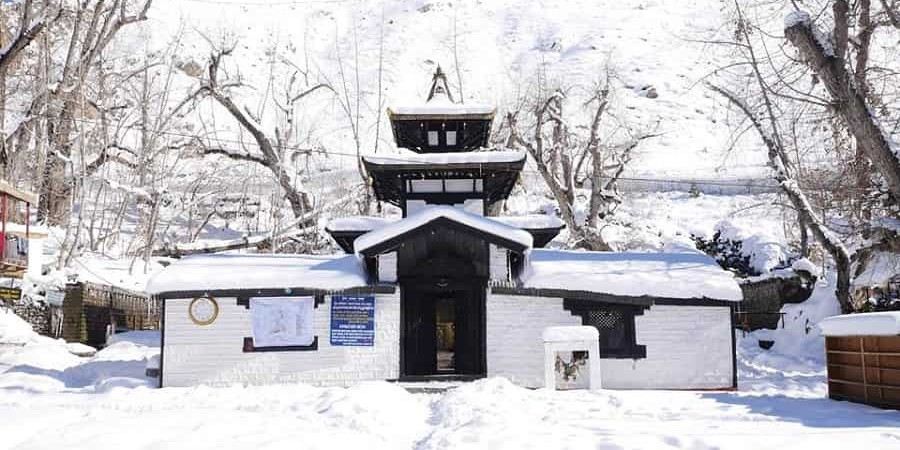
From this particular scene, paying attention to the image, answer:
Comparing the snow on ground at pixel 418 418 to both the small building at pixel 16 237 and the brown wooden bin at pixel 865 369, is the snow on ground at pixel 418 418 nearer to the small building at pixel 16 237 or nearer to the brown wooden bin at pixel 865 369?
the brown wooden bin at pixel 865 369

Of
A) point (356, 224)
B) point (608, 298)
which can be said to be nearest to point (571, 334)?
point (608, 298)

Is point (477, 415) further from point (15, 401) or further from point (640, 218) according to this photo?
point (640, 218)

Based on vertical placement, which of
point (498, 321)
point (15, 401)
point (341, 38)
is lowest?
point (15, 401)

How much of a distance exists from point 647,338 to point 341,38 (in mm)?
74234

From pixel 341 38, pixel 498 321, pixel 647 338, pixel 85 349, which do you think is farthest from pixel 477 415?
pixel 341 38

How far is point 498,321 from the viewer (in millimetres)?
15648

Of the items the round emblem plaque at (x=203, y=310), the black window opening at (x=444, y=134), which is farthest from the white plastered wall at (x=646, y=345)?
the black window opening at (x=444, y=134)

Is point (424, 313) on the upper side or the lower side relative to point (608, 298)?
lower

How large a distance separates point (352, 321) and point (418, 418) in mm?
4952

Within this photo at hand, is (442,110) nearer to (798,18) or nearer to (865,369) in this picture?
(798,18)

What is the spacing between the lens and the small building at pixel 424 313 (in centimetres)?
1527

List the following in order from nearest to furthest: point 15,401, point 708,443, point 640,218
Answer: point 708,443 → point 15,401 → point 640,218

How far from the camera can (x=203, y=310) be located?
15.4 m

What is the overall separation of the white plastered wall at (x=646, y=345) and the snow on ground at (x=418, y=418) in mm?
1511
